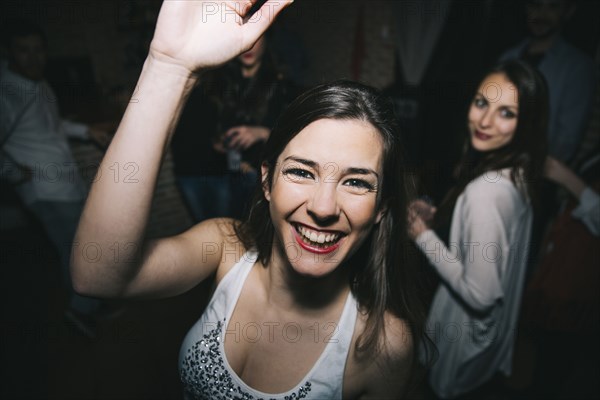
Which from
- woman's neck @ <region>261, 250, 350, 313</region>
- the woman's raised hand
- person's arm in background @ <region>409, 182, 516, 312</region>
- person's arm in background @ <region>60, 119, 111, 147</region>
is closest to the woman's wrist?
the woman's raised hand

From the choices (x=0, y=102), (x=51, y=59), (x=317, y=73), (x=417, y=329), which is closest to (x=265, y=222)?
(x=417, y=329)

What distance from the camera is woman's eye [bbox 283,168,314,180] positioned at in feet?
3.67

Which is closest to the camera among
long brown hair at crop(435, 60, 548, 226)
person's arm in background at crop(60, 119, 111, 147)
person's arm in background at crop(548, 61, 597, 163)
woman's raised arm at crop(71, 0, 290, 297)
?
woman's raised arm at crop(71, 0, 290, 297)

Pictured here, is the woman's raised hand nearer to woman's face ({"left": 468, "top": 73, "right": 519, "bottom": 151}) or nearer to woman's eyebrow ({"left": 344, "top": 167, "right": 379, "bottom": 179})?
woman's eyebrow ({"left": 344, "top": 167, "right": 379, "bottom": 179})

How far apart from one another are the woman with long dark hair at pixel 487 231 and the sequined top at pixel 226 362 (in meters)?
0.70

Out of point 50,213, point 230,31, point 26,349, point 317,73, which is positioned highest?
point 317,73

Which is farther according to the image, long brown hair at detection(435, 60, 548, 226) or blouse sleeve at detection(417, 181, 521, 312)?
long brown hair at detection(435, 60, 548, 226)

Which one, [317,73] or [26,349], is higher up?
[317,73]

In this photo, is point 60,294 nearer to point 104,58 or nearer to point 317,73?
point 104,58

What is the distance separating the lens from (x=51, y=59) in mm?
3896

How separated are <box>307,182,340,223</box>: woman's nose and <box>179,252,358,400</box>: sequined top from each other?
42 centimetres

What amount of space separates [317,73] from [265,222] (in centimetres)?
560

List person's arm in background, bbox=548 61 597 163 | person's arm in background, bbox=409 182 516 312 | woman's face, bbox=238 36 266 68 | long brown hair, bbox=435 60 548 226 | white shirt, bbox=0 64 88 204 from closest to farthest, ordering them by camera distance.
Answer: person's arm in background, bbox=409 182 516 312
long brown hair, bbox=435 60 548 226
white shirt, bbox=0 64 88 204
woman's face, bbox=238 36 266 68
person's arm in background, bbox=548 61 597 163

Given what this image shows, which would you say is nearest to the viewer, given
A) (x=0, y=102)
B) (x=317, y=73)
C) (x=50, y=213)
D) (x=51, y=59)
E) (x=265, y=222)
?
(x=265, y=222)
